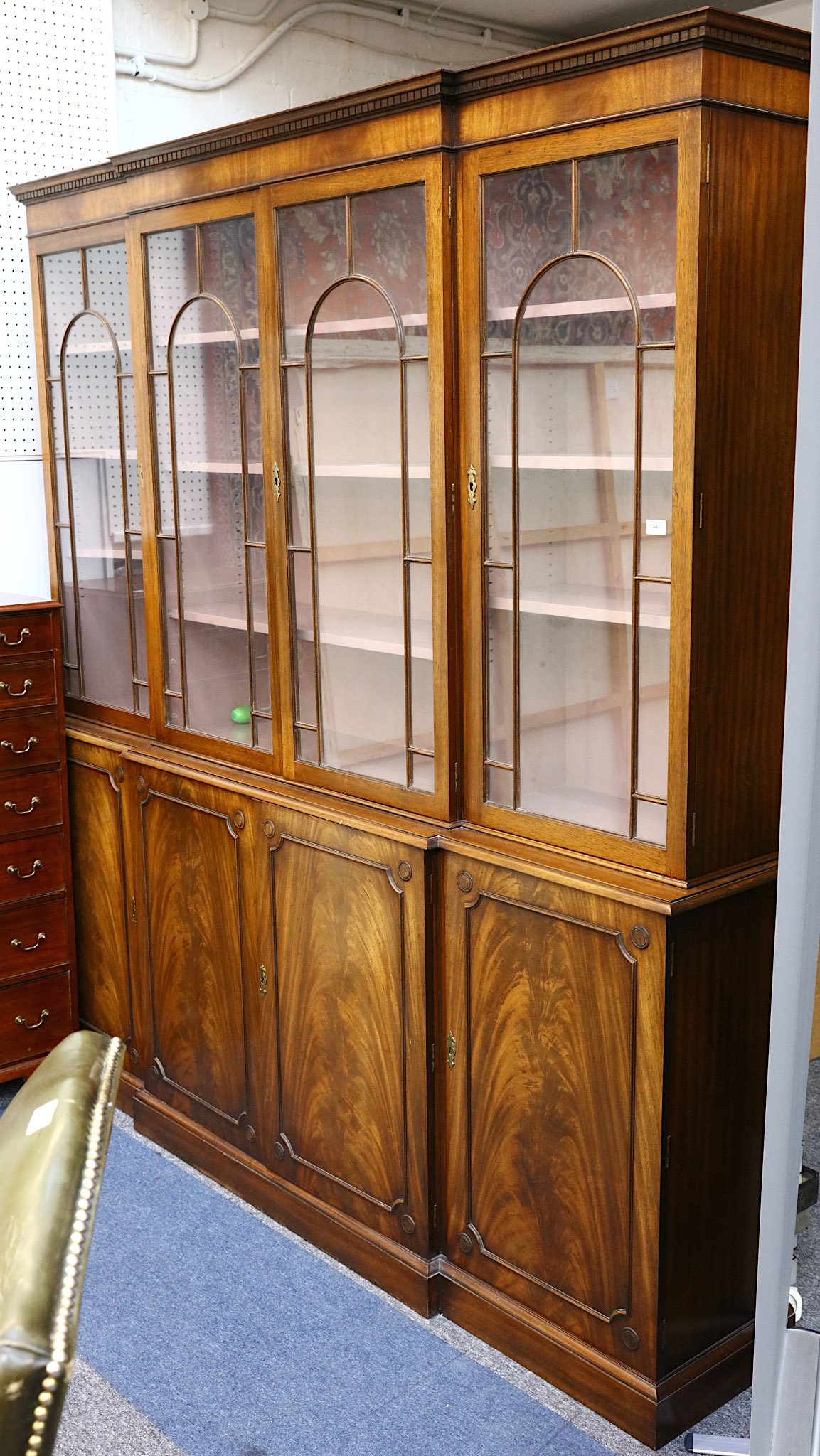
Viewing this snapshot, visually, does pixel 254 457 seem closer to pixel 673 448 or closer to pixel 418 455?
pixel 418 455

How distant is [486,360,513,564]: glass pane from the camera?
2207mm

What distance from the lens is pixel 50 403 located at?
3422 millimetres

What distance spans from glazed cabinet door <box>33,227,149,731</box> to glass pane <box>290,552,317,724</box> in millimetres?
640

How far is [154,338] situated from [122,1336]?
2.08 m

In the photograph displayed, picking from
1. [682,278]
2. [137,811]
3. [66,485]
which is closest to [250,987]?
[137,811]

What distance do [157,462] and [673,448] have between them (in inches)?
58.3

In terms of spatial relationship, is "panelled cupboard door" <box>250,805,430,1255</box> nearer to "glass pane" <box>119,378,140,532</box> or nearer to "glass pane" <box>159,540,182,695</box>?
"glass pane" <box>159,540,182,695</box>

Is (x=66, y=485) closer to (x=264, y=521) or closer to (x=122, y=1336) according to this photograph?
(x=264, y=521)

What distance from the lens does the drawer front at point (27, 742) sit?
322 cm

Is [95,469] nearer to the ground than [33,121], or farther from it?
nearer to the ground

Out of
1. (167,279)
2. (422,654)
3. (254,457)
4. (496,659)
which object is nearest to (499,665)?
(496,659)

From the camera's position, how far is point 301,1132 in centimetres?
277

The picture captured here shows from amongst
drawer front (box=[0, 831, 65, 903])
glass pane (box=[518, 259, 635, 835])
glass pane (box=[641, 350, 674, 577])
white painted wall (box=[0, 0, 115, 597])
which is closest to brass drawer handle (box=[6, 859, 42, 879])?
drawer front (box=[0, 831, 65, 903])

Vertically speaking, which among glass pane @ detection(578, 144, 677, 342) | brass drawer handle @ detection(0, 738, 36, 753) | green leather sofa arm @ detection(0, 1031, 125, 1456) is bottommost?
brass drawer handle @ detection(0, 738, 36, 753)
